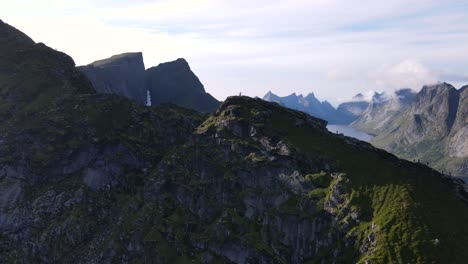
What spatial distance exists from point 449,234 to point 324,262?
162 feet

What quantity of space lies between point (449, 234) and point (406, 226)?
52.0 feet

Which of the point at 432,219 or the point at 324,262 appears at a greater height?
the point at 432,219

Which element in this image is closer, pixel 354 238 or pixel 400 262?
pixel 400 262

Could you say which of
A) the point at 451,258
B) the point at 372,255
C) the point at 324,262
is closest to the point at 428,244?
the point at 451,258

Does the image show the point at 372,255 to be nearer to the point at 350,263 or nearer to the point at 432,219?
the point at 350,263

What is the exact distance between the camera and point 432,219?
199750 millimetres

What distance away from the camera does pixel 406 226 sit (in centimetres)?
19625

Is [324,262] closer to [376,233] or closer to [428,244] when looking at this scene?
[376,233]

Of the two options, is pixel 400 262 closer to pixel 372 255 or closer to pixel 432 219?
pixel 372 255

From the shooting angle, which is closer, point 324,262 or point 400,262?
point 400,262

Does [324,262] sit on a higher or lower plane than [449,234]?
lower

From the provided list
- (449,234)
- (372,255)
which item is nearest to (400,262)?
(372,255)

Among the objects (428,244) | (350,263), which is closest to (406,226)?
(428,244)

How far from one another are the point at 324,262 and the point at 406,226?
35455 mm
